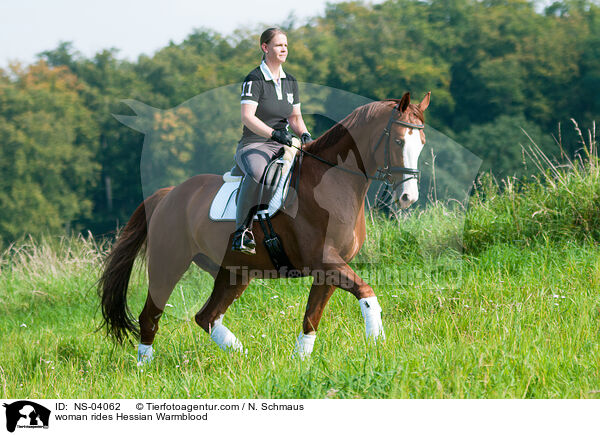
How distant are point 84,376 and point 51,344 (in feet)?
4.80

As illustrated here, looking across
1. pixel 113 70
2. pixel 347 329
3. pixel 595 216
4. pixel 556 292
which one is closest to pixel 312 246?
pixel 347 329

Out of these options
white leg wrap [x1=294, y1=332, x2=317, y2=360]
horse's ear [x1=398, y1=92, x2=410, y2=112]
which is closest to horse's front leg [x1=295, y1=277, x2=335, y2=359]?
white leg wrap [x1=294, y1=332, x2=317, y2=360]

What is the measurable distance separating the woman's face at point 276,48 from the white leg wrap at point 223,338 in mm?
2558

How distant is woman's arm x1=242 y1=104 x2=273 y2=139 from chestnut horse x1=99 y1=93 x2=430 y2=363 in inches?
16.7

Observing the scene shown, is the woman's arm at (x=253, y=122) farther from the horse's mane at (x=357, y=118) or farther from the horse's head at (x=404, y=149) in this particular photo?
the horse's head at (x=404, y=149)

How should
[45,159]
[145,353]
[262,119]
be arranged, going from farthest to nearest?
[45,159] → [145,353] → [262,119]

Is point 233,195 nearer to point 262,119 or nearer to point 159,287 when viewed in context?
point 262,119

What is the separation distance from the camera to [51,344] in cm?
680

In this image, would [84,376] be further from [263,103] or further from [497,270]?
[497,270]

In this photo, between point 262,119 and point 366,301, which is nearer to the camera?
point 366,301

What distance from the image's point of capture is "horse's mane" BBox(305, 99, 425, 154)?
14.6 ft

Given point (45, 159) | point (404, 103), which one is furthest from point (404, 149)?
point (45, 159)

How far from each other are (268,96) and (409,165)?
1.38 meters

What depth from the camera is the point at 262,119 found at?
4910 millimetres
